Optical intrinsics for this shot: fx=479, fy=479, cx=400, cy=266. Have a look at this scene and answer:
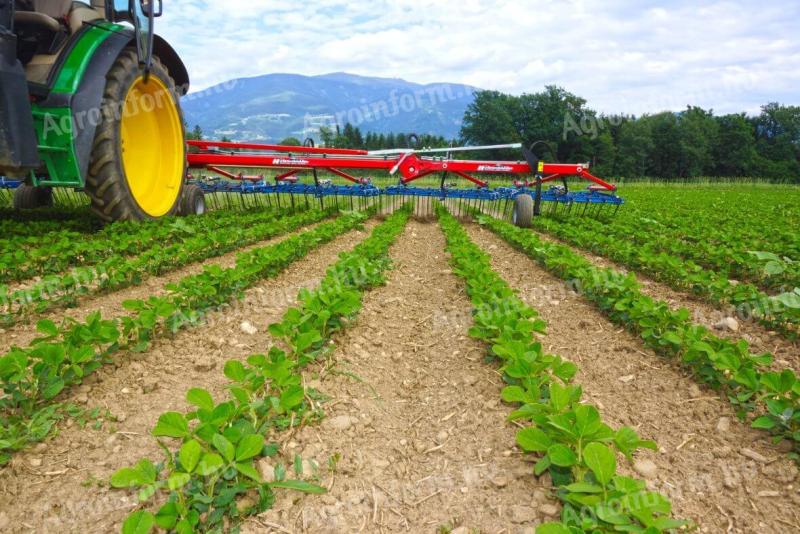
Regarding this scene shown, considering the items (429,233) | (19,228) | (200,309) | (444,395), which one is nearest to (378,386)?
(444,395)

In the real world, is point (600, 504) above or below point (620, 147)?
below

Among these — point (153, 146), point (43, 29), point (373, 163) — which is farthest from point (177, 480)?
point (373, 163)

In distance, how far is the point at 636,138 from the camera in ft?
185

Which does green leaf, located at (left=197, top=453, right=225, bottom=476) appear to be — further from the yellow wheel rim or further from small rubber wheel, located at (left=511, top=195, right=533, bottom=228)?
small rubber wheel, located at (left=511, top=195, right=533, bottom=228)

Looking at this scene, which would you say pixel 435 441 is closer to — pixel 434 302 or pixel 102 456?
pixel 102 456

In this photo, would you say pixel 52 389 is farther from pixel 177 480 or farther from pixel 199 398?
pixel 177 480

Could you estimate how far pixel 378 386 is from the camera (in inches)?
106

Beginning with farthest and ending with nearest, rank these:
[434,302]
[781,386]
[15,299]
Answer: [434,302] → [15,299] → [781,386]

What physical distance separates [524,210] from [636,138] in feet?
182

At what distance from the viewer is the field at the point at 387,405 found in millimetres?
1614

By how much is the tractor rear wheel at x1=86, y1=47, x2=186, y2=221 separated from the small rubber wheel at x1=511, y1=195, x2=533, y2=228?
5.86m

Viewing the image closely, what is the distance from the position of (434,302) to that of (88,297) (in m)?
2.84

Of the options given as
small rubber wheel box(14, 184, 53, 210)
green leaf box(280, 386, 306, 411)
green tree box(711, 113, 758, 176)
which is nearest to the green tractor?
small rubber wheel box(14, 184, 53, 210)

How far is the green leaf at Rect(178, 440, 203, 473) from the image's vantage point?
1500mm
